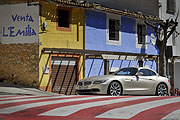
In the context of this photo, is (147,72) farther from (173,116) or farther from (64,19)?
(173,116)

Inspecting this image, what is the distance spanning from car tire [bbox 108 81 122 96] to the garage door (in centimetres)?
682

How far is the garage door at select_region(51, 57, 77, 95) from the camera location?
68.3 feet

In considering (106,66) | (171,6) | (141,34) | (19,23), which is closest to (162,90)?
(106,66)

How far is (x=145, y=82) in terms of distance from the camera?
15664 mm

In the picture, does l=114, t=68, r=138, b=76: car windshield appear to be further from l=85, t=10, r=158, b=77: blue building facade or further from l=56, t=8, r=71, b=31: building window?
l=85, t=10, r=158, b=77: blue building facade

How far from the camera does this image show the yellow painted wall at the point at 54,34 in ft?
66.2

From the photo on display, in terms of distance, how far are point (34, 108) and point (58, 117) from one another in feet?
5.67

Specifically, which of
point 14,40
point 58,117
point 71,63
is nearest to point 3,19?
point 14,40

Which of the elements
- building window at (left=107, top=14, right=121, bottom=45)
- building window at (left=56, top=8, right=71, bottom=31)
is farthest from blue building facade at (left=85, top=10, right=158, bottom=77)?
building window at (left=56, top=8, right=71, bottom=31)

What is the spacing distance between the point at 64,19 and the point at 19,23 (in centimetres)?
274

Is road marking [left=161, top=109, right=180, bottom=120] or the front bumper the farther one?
the front bumper

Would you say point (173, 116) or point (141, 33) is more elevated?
point (141, 33)

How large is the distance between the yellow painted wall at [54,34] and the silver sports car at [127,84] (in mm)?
5444

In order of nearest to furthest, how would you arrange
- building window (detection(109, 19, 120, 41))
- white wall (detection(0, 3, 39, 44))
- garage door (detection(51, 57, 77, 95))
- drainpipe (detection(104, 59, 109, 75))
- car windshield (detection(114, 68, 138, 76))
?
1. car windshield (detection(114, 68, 138, 76))
2. white wall (detection(0, 3, 39, 44))
3. garage door (detection(51, 57, 77, 95))
4. drainpipe (detection(104, 59, 109, 75))
5. building window (detection(109, 19, 120, 41))
